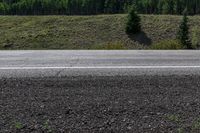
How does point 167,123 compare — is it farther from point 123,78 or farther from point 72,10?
point 72,10

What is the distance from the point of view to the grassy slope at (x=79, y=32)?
37678mm

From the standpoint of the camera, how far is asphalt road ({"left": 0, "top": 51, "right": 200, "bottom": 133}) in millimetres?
5508

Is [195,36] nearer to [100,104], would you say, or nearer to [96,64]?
[96,64]

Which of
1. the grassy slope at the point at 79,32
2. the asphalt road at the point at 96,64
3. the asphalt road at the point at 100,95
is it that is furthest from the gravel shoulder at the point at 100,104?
the grassy slope at the point at 79,32

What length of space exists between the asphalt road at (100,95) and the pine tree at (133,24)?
2901cm

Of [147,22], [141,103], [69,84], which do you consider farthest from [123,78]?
Result: [147,22]

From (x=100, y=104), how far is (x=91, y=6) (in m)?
108

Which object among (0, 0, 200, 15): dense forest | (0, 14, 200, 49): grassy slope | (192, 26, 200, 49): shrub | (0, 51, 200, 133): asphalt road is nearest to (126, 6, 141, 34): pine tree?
(0, 14, 200, 49): grassy slope

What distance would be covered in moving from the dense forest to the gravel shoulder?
99.8 metres

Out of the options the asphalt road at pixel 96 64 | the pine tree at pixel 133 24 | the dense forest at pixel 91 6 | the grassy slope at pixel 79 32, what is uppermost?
the asphalt road at pixel 96 64

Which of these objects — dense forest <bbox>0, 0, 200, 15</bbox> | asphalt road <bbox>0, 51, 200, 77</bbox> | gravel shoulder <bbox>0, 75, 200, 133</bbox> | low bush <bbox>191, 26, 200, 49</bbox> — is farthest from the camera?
dense forest <bbox>0, 0, 200, 15</bbox>

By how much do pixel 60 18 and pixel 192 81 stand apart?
38.2 meters

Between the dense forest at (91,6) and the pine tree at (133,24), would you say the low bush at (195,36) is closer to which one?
the pine tree at (133,24)

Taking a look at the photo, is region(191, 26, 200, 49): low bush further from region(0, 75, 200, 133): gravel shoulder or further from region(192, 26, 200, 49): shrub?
region(0, 75, 200, 133): gravel shoulder
